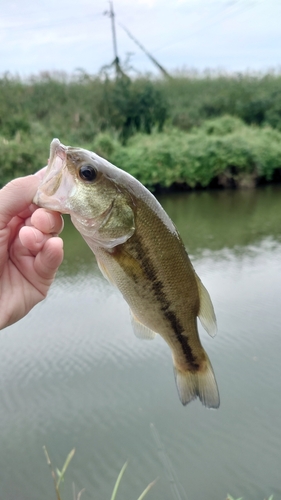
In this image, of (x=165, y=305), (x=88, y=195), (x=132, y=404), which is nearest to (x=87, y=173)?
(x=88, y=195)

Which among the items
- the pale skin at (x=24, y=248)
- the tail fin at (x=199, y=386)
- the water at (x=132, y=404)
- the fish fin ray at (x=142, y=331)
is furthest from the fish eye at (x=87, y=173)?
the water at (x=132, y=404)

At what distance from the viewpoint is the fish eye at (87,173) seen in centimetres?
152

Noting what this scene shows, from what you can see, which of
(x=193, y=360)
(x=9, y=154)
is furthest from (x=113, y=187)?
(x=9, y=154)

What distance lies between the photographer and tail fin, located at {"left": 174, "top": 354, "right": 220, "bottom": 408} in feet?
5.66

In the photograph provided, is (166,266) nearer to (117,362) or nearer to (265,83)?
(117,362)

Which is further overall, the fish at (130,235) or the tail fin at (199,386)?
the tail fin at (199,386)

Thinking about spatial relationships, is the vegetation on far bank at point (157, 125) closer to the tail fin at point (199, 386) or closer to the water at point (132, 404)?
the water at point (132, 404)

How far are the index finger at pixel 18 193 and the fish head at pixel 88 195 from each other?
17cm

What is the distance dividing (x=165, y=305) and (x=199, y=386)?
0.37m

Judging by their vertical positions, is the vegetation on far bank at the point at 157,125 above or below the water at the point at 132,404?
below

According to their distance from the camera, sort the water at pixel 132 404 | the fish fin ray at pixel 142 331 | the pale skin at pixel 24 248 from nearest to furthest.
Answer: the pale skin at pixel 24 248
the fish fin ray at pixel 142 331
the water at pixel 132 404

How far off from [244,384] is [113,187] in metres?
5.85

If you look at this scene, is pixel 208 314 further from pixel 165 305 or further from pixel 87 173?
pixel 87 173

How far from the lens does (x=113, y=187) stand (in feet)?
5.07
